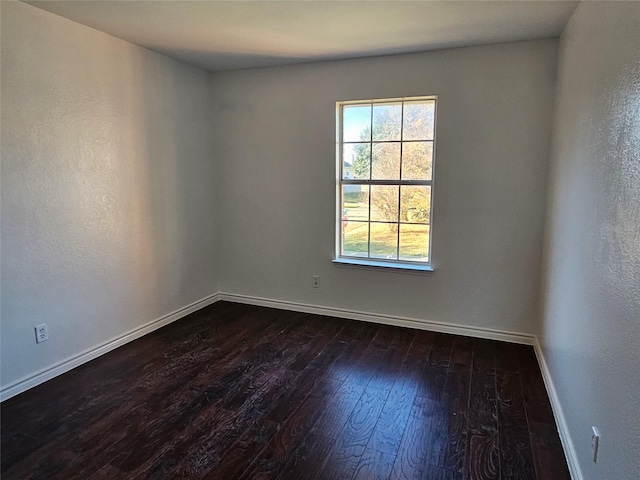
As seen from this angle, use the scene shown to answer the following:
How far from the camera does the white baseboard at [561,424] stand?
6.09 feet

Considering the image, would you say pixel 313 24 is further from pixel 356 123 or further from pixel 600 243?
pixel 600 243

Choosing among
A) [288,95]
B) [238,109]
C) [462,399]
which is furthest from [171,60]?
[462,399]

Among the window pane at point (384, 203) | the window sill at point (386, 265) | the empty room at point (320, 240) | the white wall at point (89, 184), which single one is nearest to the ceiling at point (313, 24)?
the empty room at point (320, 240)

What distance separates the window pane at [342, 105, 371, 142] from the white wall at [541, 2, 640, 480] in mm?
1596

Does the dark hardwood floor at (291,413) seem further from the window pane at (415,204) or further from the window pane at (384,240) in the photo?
the window pane at (415,204)

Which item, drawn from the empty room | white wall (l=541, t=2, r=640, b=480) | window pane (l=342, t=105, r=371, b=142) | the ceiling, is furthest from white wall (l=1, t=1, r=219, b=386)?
white wall (l=541, t=2, r=640, b=480)

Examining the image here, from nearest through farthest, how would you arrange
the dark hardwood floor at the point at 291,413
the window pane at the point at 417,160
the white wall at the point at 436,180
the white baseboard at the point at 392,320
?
1. the dark hardwood floor at the point at 291,413
2. the white wall at the point at 436,180
3. the white baseboard at the point at 392,320
4. the window pane at the point at 417,160

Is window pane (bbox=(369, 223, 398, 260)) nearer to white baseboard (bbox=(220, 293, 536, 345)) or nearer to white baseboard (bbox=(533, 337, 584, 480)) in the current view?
white baseboard (bbox=(220, 293, 536, 345))

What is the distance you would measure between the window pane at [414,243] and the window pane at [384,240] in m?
0.07

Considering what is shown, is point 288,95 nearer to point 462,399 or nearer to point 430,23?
point 430,23

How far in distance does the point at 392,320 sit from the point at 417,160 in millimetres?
1488

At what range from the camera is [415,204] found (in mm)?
3621

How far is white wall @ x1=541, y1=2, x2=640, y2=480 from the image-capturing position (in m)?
1.32

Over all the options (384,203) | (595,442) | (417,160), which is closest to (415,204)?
(384,203)
